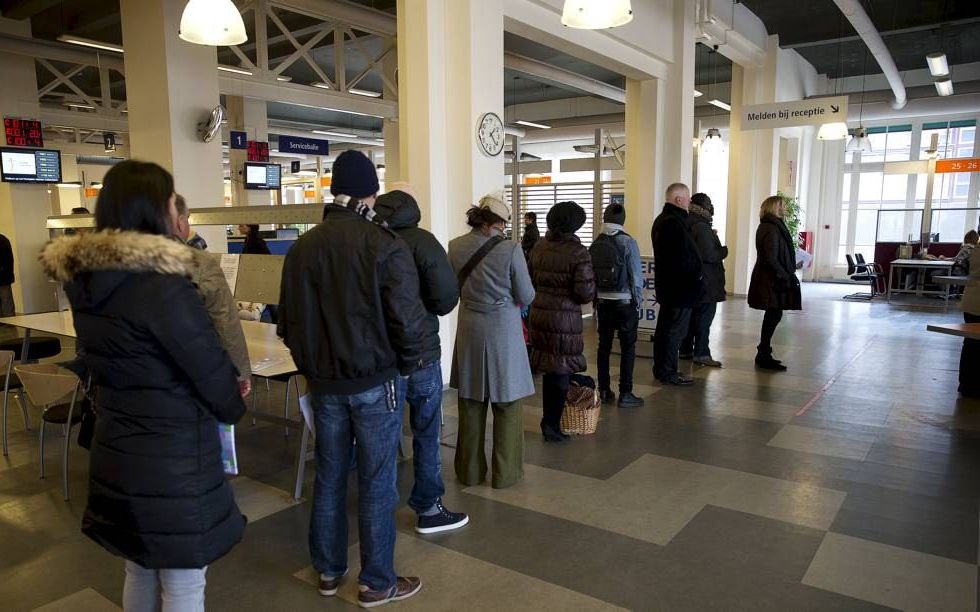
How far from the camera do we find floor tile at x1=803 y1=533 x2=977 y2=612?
2.52 metres

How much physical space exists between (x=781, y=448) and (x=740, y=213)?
870cm

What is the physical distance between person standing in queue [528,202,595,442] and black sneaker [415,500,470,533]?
44.8 inches

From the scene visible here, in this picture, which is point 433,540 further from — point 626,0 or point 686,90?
point 686,90

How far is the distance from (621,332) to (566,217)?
134 cm

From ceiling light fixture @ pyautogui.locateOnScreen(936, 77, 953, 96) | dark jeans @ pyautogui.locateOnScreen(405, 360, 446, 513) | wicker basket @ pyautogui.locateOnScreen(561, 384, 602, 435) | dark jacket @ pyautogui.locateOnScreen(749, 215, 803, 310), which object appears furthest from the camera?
ceiling light fixture @ pyautogui.locateOnScreen(936, 77, 953, 96)

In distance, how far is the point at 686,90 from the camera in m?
8.77

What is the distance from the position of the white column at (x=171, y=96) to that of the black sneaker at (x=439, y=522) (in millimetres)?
5095

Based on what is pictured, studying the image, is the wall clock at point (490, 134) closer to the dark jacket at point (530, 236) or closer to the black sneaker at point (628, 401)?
the black sneaker at point (628, 401)

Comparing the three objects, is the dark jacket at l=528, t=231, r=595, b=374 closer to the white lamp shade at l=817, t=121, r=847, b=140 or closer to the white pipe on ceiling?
the white pipe on ceiling

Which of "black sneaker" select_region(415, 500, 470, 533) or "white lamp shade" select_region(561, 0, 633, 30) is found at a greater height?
"white lamp shade" select_region(561, 0, 633, 30)

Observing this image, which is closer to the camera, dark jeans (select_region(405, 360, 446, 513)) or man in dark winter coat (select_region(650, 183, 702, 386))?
dark jeans (select_region(405, 360, 446, 513))

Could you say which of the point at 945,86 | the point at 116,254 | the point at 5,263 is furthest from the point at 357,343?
the point at 945,86

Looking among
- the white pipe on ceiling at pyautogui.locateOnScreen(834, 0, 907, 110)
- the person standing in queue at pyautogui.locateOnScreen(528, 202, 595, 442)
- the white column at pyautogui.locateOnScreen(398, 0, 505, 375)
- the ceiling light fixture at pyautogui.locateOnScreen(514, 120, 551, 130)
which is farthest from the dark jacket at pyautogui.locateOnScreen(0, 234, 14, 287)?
the ceiling light fixture at pyautogui.locateOnScreen(514, 120, 551, 130)

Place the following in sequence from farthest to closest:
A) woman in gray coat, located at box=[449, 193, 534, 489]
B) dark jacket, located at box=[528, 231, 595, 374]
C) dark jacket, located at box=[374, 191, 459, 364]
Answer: dark jacket, located at box=[528, 231, 595, 374] < woman in gray coat, located at box=[449, 193, 534, 489] < dark jacket, located at box=[374, 191, 459, 364]
